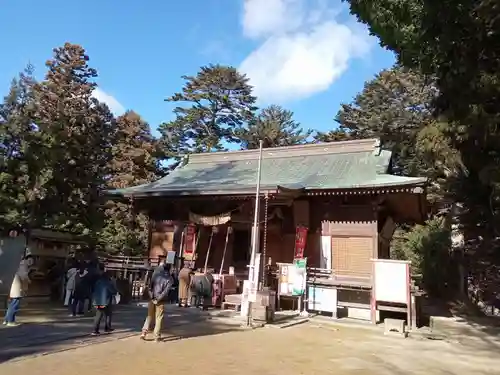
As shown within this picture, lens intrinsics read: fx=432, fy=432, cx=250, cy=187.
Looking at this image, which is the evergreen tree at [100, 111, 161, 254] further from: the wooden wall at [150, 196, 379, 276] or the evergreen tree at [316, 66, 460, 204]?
the evergreen tree at [316, 66, 460, 204]

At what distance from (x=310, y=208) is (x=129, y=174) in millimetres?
16779

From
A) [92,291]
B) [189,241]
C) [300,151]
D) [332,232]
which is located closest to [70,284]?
[92,291]

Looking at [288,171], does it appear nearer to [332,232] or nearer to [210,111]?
[332,232]

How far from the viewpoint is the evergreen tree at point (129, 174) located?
88.5 feet

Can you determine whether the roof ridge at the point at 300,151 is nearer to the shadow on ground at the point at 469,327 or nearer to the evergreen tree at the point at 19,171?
the shadow on ground at the point at 469,327

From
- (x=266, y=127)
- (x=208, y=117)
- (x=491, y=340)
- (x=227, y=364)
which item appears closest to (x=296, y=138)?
(x=266, y=127)

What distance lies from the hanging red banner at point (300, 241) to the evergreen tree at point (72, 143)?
8.96 metres

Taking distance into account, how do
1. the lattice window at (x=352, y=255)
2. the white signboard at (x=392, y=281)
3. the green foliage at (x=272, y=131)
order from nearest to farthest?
1. the white signboard at (x=392, y=281)
2. the lattice window at (x=352, y=255)
3. the green foliage at (x=272, y=131)

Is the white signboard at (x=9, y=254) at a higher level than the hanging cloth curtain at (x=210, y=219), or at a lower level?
lower

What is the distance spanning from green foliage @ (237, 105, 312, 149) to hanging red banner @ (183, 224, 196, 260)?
2303cm

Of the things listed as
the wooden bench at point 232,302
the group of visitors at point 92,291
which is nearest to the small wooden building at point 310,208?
the wooden bench at point 232,302

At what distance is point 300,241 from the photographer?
604 inches

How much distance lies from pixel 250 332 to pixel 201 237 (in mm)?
7885

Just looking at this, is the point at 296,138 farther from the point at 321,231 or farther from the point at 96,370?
the point at 96,370
